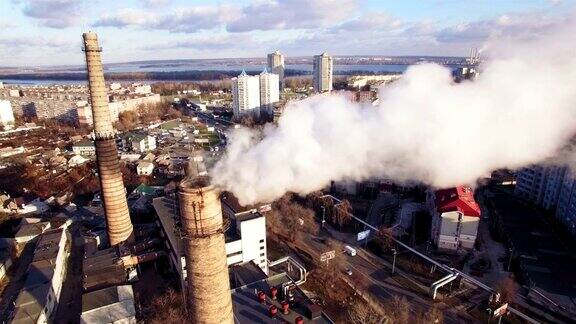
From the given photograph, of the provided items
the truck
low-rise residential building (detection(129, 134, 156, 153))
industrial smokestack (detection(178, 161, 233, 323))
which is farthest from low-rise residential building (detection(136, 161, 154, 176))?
industrial smokestack (detection(178, 161, 233, 323))

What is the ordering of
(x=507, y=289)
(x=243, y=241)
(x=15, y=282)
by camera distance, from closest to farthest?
(x=507, y=289), (x=243, y=241), (x=15, y=282)

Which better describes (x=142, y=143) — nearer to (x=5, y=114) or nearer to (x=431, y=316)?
(x=5, y=114)

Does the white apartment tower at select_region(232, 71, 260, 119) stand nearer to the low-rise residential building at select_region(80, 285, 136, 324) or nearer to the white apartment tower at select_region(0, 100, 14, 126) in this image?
the white apartment tower at select_region(0, 100, 14, 126)

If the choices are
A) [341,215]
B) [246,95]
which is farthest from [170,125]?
[341,215]

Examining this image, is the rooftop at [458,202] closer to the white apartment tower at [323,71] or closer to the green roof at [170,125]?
the green roof at [170,125]

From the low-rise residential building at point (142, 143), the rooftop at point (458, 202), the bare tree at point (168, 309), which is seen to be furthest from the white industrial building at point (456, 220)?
the low-rise residential building at point (142, 143)

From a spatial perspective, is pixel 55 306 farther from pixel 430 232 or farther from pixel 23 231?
pixel 430 232

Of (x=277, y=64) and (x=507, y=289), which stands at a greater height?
(x=277, y=64)

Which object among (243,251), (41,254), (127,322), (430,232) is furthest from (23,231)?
(430,232)
